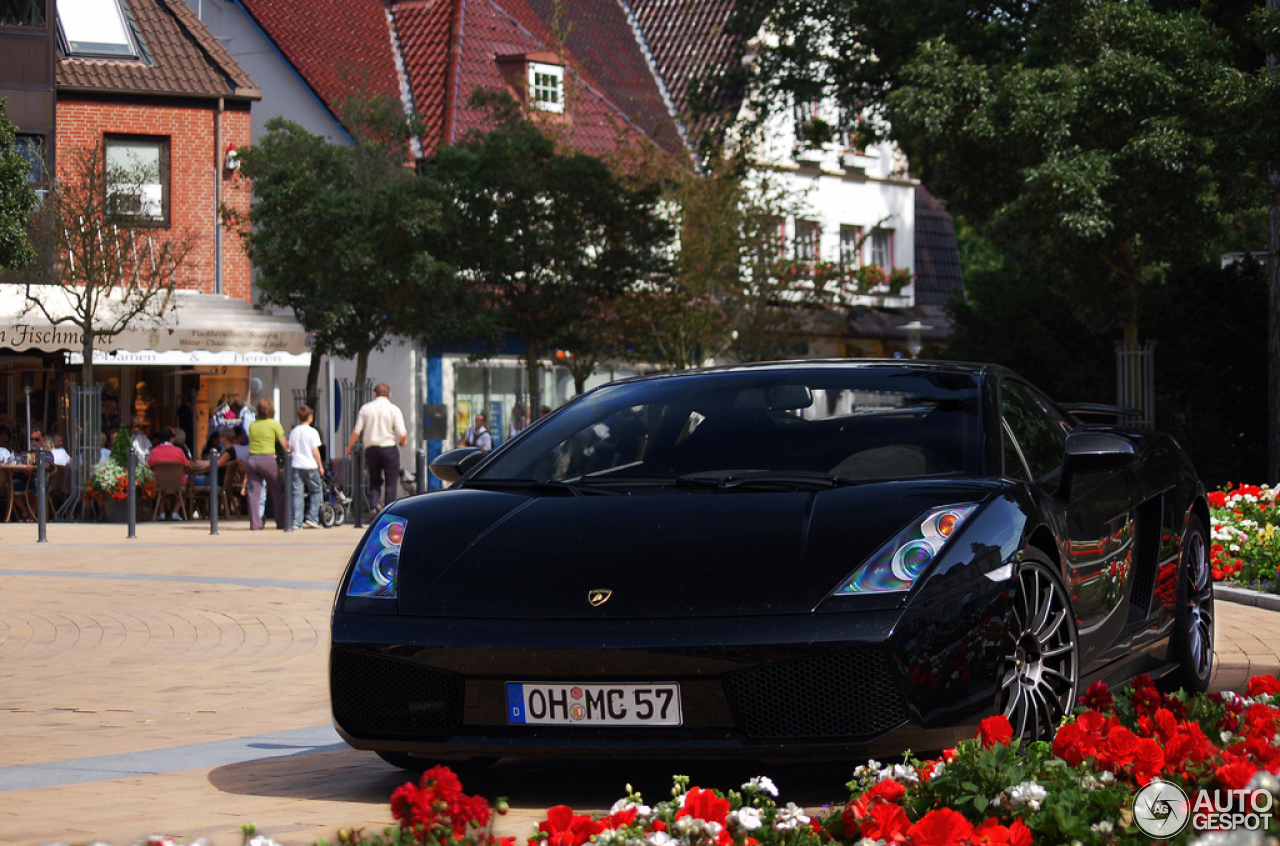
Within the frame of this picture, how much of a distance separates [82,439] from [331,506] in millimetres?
4878

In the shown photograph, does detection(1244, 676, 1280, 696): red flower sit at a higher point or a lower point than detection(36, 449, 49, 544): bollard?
higher

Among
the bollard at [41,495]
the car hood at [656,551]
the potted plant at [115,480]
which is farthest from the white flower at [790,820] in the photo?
the potted plant at [115,480]

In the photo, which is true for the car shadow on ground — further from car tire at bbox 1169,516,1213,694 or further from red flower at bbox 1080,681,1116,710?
car tire at bbox 1169,516,1213,694

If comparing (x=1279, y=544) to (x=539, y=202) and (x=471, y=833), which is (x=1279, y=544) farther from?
(x=539, y=202)

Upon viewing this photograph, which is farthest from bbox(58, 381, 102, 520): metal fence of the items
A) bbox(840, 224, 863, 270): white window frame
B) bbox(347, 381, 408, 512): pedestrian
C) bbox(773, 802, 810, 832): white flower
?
bbox(773, 802, 810, 832): white flower

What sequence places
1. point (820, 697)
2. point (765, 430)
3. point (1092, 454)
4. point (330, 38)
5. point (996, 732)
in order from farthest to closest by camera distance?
point (330, 38) < point (765, 430) < point (1092, 454) < point (820, 697) < point (996, 732)

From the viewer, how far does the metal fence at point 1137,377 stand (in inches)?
928

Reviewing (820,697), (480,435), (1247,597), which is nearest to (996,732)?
(820,697)

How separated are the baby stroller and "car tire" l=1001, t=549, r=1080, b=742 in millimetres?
18332

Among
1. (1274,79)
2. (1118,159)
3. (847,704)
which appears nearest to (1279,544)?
(1274,79)

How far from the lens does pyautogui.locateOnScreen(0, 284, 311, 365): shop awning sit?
26.7 m

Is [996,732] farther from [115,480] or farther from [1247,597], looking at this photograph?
[115,480]

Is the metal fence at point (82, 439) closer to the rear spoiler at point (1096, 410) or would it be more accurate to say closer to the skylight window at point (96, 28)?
the skylight window at point (96, 28)

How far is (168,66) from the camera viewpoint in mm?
34938
